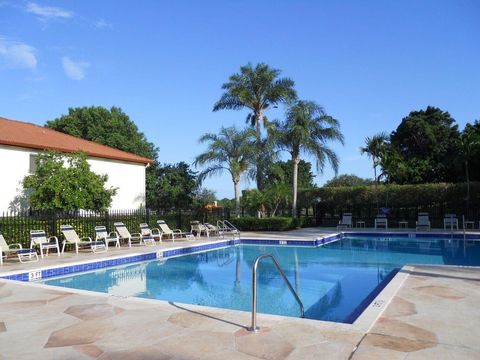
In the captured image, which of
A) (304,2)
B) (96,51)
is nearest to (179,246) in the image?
(96,51)

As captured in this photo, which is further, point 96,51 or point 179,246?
point 96,51

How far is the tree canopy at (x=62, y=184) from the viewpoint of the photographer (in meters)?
16.0

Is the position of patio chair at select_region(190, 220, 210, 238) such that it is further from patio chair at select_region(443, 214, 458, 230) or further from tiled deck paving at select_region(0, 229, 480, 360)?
tiled deck paving at select_region(0, 229, 480, 360)

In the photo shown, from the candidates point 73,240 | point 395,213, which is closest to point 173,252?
point 73,240

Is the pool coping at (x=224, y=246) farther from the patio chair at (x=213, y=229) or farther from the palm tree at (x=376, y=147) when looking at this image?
the palm tree at (x=376, y=147)

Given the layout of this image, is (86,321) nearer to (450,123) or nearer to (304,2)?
(304,2)

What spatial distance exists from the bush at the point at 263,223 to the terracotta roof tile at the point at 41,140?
234 inches

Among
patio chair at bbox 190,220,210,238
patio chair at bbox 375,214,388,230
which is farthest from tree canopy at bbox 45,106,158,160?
patio chair at bbox 375,214,388,230

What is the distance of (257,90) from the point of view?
84.2 feet

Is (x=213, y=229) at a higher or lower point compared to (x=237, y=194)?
lower

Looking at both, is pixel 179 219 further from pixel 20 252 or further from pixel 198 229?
pixel 20 252

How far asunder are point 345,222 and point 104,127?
21.3 meters

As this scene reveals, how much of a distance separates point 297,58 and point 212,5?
4.57 m

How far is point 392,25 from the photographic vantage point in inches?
547
